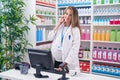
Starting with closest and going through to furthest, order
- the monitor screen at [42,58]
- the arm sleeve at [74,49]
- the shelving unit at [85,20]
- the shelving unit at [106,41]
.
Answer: the monitor screen at [42,58], the arm sleeve at [74,49], the shelving unit at [106,41], the shelving unit at [85,20]

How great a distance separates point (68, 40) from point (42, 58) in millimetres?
689

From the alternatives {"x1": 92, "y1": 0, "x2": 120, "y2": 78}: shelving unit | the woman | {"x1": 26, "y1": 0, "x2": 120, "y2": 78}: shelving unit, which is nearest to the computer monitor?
the woman

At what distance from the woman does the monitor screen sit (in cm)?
39

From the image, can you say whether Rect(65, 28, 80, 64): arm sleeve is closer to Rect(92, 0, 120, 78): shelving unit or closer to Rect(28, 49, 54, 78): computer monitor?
Rect(28, 49, 54, 78): computer monitor

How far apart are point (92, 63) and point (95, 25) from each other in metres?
1.01

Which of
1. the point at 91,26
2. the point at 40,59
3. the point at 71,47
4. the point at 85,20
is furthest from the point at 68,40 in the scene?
the point at 85,20

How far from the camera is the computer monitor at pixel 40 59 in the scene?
2.35 metres

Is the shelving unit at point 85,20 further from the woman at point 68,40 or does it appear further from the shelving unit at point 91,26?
the woman at point 68,40

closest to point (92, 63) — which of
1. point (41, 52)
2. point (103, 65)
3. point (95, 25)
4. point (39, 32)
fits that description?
point (103, 65)

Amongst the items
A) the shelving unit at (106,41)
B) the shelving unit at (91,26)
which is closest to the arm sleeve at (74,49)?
the shelving unit at (91,26)

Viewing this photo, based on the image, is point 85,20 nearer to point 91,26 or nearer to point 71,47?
point 91,26

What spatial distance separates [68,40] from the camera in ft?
9.61

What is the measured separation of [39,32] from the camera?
175 inches

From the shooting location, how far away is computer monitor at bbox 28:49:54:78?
2348mm
